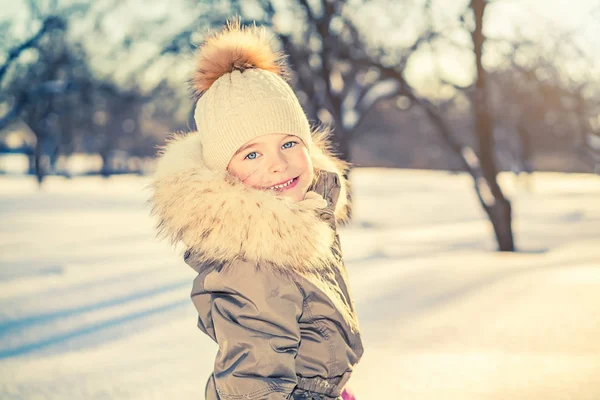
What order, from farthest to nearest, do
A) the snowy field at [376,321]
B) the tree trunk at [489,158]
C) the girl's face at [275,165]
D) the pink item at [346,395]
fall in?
the tree trunk at [489,158]
the snowy field at [376,321]
the pink item at [346,395]
the girl's face at [275,165]

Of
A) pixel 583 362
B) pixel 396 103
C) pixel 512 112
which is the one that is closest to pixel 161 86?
pixel 396 103

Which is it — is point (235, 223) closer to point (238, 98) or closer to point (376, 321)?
point (238, 98)

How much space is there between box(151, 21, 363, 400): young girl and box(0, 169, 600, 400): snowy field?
108 cm

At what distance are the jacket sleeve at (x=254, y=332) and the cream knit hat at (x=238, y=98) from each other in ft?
1.15

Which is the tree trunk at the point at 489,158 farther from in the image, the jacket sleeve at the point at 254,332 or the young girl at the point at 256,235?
the jacket sleeve at the point at 254,332

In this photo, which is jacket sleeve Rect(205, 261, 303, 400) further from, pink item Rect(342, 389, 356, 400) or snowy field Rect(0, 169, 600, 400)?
snowy field Rect(0, 169, 600, 400)

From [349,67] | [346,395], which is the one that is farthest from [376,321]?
[349,67]

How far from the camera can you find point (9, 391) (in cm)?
230

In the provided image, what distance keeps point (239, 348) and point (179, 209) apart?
386 millimetres

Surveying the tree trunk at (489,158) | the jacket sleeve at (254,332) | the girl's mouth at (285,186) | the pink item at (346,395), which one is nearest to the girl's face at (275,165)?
the girl's mouth at (285,186)

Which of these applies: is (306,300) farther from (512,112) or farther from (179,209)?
(512,112)

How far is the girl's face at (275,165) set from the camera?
138cm

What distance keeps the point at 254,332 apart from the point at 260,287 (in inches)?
3.7

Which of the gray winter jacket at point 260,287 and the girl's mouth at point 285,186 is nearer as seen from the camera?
the gray winter jacket at point 260,287
